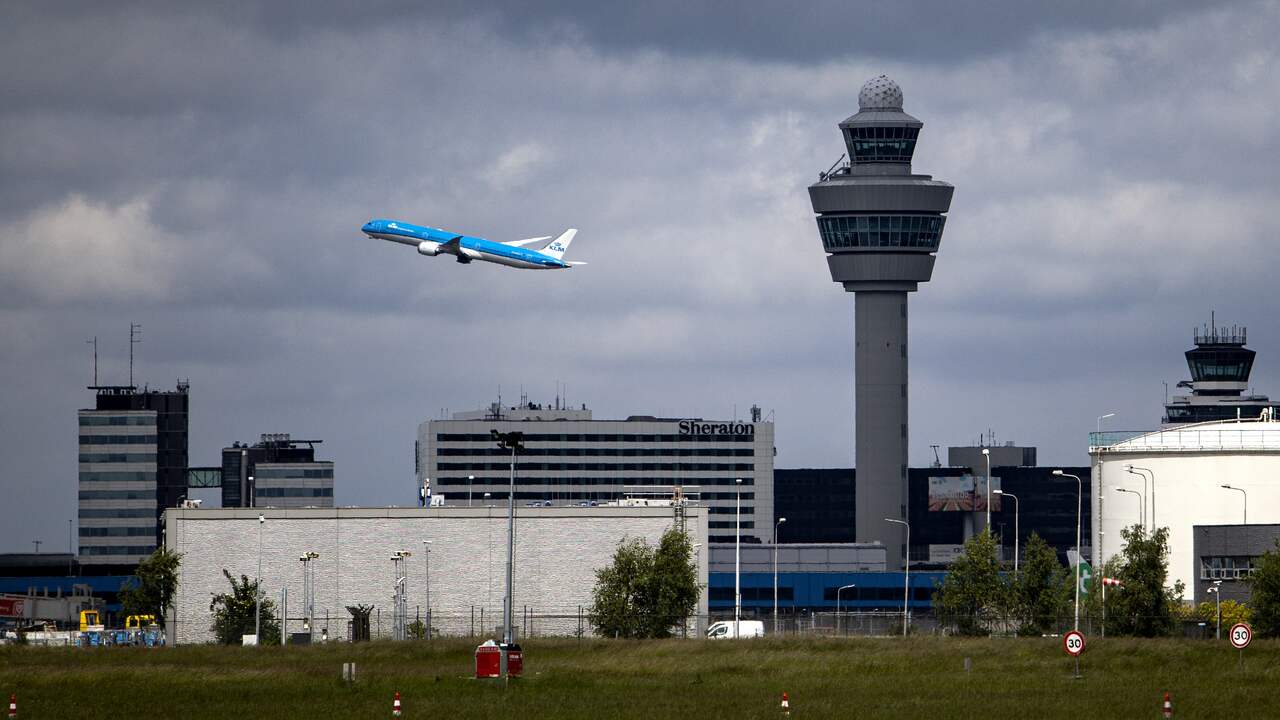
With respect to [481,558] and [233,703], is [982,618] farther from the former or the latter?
[233,703]

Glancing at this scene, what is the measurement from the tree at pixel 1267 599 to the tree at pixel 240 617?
200 feet

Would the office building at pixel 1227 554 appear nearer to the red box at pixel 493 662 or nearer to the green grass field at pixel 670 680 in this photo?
the green grass field at pixel 670 680

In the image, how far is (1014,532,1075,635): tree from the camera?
116 meters

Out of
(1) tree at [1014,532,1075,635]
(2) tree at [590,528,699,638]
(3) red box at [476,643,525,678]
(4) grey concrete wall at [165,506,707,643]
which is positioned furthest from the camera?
(4) grey concrete wall at [165,506,707,643]

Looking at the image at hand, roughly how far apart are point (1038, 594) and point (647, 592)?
24217 millimetres

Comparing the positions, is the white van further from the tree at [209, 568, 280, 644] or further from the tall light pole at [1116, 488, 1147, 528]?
the tall light pole at [1116, 488, 1147, 528]

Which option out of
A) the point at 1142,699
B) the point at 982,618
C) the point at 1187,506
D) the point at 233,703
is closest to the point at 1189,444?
the point at 1187,506

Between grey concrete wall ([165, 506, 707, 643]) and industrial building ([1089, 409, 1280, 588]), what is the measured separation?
34090 millimetres

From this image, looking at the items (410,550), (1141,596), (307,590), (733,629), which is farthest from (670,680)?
(307,590)

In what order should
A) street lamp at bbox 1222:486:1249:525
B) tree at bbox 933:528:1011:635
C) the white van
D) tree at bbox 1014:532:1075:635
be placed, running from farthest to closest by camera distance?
street lamp at bbox 1222:486:1249:525 < the white van < tree at bbox 933:528:1011:635 < tree at bbox 1014:532:1075:635

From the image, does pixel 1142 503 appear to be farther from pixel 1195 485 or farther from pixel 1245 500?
pixel 1245 500

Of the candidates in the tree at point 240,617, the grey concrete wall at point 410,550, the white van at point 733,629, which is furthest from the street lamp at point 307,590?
the white van at point 733,629

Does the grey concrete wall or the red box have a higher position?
the grey concrete wall

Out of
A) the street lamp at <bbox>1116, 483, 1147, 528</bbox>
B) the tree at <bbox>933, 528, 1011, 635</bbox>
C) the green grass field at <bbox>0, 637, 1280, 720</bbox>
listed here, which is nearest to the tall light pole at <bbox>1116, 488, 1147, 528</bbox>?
the street lamp at <bbox>1116, 483, 1147, 528</bbox>
